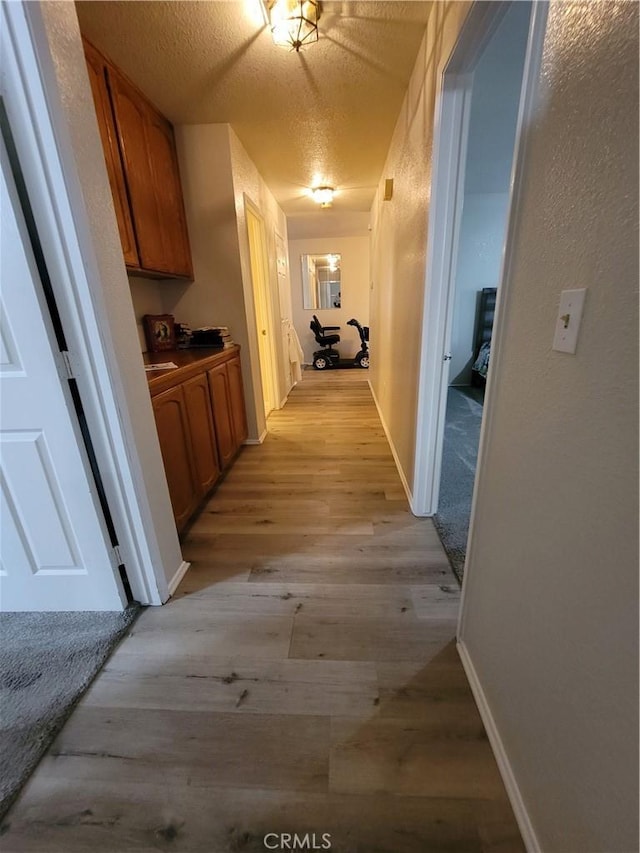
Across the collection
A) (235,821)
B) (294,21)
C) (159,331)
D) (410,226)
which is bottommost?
(235,821)

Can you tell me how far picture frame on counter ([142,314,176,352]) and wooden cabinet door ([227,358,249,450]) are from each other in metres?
0.52

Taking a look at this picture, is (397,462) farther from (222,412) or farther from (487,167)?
(487,167)

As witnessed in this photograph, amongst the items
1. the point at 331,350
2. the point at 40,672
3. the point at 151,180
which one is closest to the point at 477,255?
the point at 331,350

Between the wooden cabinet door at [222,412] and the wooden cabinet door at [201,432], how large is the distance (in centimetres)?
8

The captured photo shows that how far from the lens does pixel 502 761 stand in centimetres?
91

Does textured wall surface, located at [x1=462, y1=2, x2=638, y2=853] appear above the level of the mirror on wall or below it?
below

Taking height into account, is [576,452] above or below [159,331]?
below

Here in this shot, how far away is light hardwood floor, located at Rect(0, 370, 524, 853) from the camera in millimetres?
843

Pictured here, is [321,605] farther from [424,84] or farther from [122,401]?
[424,84]

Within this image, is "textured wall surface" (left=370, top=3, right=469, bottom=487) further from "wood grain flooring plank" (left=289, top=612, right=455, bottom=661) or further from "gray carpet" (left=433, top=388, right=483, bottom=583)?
"wood grain flooring plank" (left=289, top=612, right=455, bottom=661)

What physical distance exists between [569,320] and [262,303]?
11.5 feet

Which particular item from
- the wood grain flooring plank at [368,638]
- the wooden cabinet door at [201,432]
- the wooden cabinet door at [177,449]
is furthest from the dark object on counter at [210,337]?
the wood grain flooring plank at [368,638]

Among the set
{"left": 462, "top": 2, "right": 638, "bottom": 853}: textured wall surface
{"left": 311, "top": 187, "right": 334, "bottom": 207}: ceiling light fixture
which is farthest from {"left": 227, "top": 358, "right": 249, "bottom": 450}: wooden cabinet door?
{"left": 311, "top": 187, "right": 334, "bottom": 207}: ceiling light fixture

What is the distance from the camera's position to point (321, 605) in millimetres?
1443
